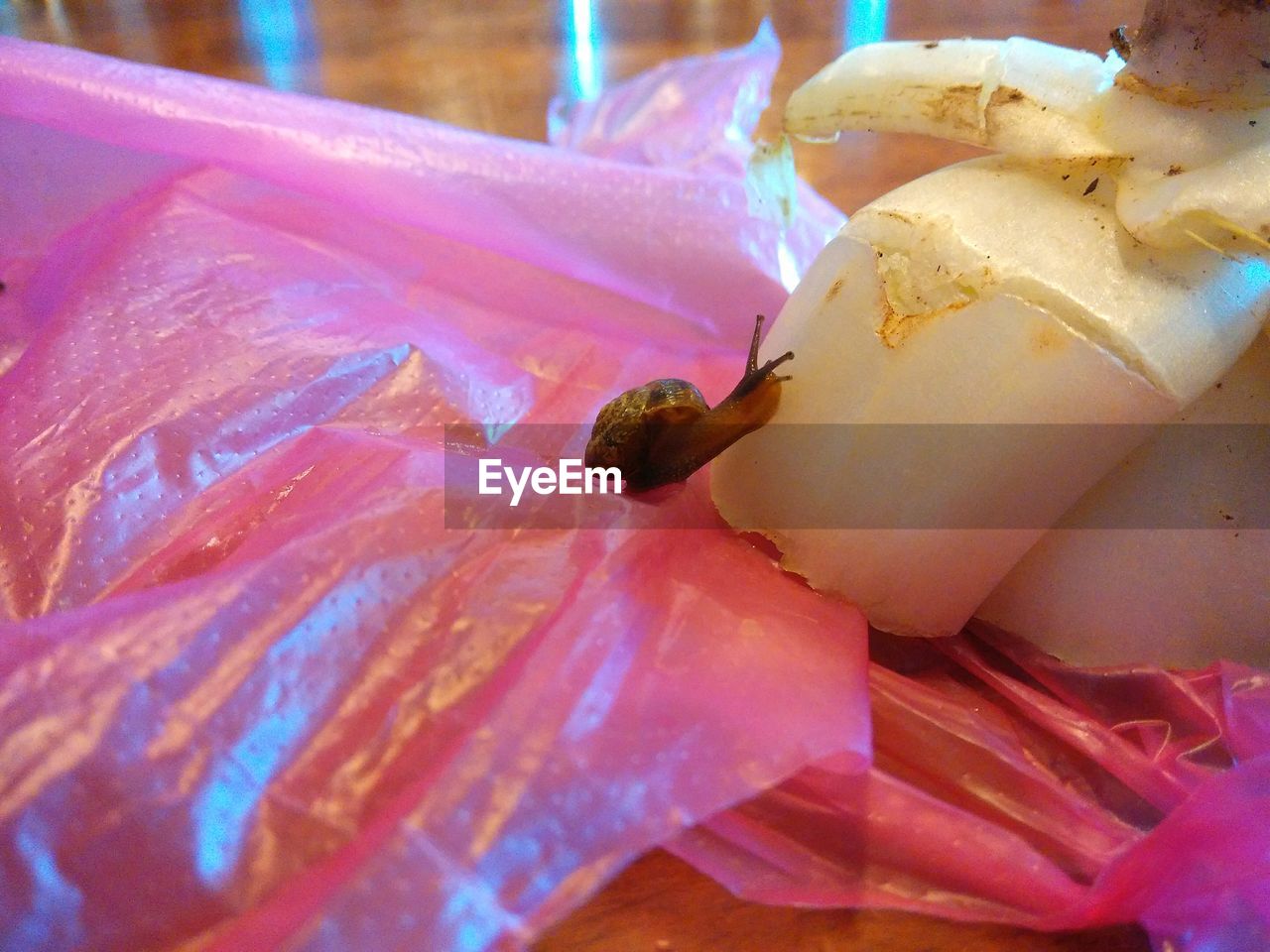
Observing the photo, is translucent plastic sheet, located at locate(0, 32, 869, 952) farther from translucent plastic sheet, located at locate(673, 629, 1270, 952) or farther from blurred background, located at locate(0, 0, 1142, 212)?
blurred background, located at locate(0, 0, 1142, 212)

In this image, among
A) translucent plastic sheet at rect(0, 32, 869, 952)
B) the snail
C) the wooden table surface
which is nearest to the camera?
translucent plastic sheet at rect(0, 32, 869, 952)

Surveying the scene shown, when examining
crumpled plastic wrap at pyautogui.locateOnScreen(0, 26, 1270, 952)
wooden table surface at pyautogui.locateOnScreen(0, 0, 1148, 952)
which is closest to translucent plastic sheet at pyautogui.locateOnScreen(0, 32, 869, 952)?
crumpled plastic wrap at pyautogui.locateOnScreen(0, 26, 1270, 952)

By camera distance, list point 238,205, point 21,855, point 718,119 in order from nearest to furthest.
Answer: point 21,855 < point 238,205 < point 718,119

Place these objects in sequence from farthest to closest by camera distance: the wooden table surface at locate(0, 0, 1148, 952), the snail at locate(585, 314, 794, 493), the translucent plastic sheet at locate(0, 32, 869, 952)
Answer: the wooden table surface at locate(0, 0, 1148, 952) < the snail at locate(585, 314, 794, 493) < the translucent plastic sheet at locate(0, 32, 869, 952)

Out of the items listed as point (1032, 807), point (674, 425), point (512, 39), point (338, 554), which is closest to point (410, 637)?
point (338, 554)

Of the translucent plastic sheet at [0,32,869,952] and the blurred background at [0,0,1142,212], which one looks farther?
the blurred background at [0,0,1142,212]

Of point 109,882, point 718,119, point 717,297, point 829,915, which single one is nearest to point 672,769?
point 829,915

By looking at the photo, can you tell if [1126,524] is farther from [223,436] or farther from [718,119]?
[718,119]
